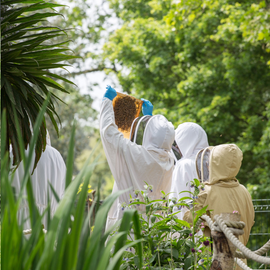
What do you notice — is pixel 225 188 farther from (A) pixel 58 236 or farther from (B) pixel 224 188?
(A) pixel 58 236

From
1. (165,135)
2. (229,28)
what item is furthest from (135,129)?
(229,28)

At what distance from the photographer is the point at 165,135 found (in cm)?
411

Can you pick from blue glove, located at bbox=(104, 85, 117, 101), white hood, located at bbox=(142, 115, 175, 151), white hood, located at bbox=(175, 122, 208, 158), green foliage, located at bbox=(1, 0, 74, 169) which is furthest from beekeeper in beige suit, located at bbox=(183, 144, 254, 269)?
green foliage, located at bbox=(1, 0, 74, 169)

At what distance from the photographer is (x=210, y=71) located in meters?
9.63

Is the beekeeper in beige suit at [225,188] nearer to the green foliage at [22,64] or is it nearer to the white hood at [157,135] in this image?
the white hood at [157,135]

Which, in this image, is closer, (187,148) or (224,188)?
(224,188)

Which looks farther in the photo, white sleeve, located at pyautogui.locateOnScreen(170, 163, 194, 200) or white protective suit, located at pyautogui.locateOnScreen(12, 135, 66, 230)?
white sleeve, located at pyautogui.locateOnScreen(170, 163, 194, 200)

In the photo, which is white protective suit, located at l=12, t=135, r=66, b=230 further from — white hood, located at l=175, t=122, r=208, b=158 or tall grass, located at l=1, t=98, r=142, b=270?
tall grass, located at l=1, t=98, r=142, b=270

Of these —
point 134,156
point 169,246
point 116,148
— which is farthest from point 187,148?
point 169,246

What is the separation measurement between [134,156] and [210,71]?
6322 mm

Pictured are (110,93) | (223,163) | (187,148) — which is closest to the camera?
(223,163)

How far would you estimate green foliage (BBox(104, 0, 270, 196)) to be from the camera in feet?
30.1

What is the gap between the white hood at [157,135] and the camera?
13.5 feet

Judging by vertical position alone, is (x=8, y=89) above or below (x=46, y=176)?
above
